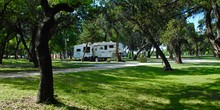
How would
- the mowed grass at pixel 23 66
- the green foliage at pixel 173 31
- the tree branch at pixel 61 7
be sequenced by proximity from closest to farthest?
the tree branch at pixel 61 7
the green foliage at pixel 173 31
the mowed grass at pixel 23 66

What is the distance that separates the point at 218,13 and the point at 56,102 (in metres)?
7.02

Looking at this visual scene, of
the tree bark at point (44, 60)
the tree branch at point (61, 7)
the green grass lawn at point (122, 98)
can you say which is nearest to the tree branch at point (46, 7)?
the tree bark at point (44, 60)

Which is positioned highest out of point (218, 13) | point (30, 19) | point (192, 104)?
point (30, 19)

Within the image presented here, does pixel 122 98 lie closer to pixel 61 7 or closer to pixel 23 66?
pixel 61 7

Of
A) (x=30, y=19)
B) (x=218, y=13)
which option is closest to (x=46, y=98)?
(x=218, y=13)

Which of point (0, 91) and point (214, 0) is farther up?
point (214, 0)

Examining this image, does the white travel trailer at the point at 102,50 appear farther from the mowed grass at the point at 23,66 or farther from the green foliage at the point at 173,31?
the green foliage at the point at 173,31

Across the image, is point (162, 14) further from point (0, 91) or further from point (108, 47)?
point (108, 47)

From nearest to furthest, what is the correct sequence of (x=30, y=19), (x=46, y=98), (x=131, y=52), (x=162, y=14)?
(x=46, y=98), (x=162, y=14), (x=30, y=19), (x=131, y=52)

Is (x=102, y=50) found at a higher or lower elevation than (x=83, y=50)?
lower

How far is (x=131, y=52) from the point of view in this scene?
7669 centimetres

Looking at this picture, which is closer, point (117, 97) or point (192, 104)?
point (192, 104)

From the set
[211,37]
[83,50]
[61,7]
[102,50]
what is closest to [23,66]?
[211,37]

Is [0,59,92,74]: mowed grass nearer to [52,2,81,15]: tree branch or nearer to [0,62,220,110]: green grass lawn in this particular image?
[0,62,220,110]: green grass lawn
